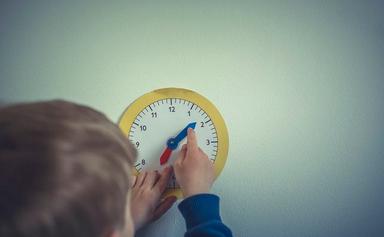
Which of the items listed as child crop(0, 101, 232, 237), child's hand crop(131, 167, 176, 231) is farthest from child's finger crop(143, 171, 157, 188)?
child crop(0, 101, 232, 237)

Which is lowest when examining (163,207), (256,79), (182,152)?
(163,207)

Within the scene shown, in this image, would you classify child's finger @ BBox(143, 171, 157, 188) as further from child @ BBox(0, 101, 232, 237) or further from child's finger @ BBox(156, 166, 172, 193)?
child @ BBox(0, 101, 232, 237)

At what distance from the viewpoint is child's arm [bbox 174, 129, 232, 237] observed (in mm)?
623

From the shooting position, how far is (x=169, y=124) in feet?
2.34

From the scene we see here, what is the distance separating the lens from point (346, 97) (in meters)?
0.73

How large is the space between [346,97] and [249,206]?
Answer: 0.97 feet

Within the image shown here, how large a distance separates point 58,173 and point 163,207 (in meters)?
0.34

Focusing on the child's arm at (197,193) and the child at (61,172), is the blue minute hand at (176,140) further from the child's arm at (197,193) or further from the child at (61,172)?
the child at (61,172)

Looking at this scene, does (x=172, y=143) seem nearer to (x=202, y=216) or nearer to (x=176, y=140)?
(x=176, y=140)

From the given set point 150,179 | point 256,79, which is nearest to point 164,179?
point 150,179

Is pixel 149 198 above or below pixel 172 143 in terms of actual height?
below

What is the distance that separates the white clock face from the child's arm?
0.02 meters

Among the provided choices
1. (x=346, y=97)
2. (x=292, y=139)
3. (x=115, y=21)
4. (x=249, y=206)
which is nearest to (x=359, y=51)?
(x=346, y=97)

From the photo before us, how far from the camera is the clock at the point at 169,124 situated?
0.71 meters
